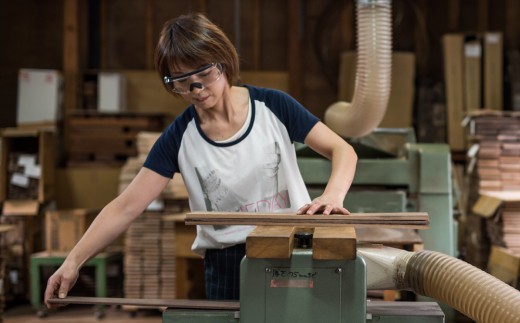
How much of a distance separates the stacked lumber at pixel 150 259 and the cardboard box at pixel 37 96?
1985mm

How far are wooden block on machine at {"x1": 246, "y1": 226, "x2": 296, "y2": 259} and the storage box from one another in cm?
487

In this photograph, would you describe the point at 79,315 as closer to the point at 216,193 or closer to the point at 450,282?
the point at 216,193

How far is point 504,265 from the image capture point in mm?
5305

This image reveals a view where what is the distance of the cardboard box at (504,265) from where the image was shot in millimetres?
5066

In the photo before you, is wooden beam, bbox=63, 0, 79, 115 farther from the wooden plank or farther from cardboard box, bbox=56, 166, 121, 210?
the wooden plank

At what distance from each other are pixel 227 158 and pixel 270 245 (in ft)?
1.97

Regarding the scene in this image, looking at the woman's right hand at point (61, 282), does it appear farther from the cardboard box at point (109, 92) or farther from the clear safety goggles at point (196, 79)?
the cardboard box at point (109, 92)

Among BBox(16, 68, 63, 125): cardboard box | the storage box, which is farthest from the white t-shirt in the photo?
BBox(16, 68, 63, 125): cardboard box

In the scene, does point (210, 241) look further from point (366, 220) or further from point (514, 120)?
point (514, 120)

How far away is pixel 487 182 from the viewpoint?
595cm

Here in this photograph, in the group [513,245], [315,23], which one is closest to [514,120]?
[513,245]

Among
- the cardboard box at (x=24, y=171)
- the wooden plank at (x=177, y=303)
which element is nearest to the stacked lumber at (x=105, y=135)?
the cardboard box at (x=24, y=171)

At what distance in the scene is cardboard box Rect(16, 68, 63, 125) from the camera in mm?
7324

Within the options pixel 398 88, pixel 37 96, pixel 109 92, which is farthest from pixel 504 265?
pixel 37 96
